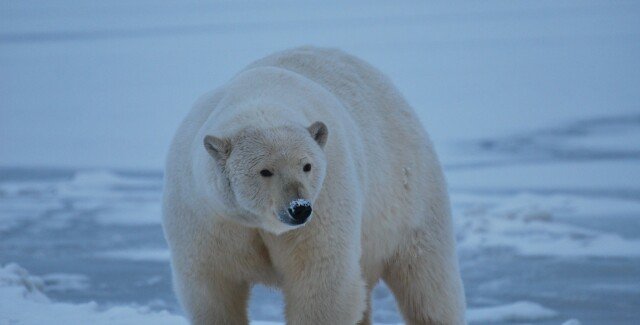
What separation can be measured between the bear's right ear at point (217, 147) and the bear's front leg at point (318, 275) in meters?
0.39

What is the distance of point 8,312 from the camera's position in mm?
4836

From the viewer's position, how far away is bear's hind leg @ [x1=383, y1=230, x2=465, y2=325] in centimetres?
420

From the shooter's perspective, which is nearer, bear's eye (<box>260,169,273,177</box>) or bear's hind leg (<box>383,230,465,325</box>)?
bear's eye (<box>260,169,273,177</box>)

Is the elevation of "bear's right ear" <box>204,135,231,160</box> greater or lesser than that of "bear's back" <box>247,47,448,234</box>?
lesser

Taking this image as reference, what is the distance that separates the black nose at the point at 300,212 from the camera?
2977mm

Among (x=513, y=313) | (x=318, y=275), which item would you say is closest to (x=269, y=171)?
(x=318, y=275)

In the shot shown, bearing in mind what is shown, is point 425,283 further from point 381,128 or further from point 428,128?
point 428,128

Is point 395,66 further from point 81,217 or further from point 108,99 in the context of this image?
point 81,217

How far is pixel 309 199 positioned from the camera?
10.1ft

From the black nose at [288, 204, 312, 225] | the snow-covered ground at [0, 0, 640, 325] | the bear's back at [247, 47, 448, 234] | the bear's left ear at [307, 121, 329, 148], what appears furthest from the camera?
the snow-covered ground at [0, 0, 640, 325]

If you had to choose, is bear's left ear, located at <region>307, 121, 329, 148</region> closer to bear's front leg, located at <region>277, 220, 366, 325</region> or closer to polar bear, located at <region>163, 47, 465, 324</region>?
polar bear, located at <region>163, 47, 465, 324</region>

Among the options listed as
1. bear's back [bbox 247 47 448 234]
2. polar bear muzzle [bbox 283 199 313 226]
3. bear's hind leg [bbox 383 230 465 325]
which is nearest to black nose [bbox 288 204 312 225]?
polar bear muzzle [bbox 283 199 313 226]

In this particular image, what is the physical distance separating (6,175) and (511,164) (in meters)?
5.04

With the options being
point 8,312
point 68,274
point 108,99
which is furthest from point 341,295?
point 108,99
